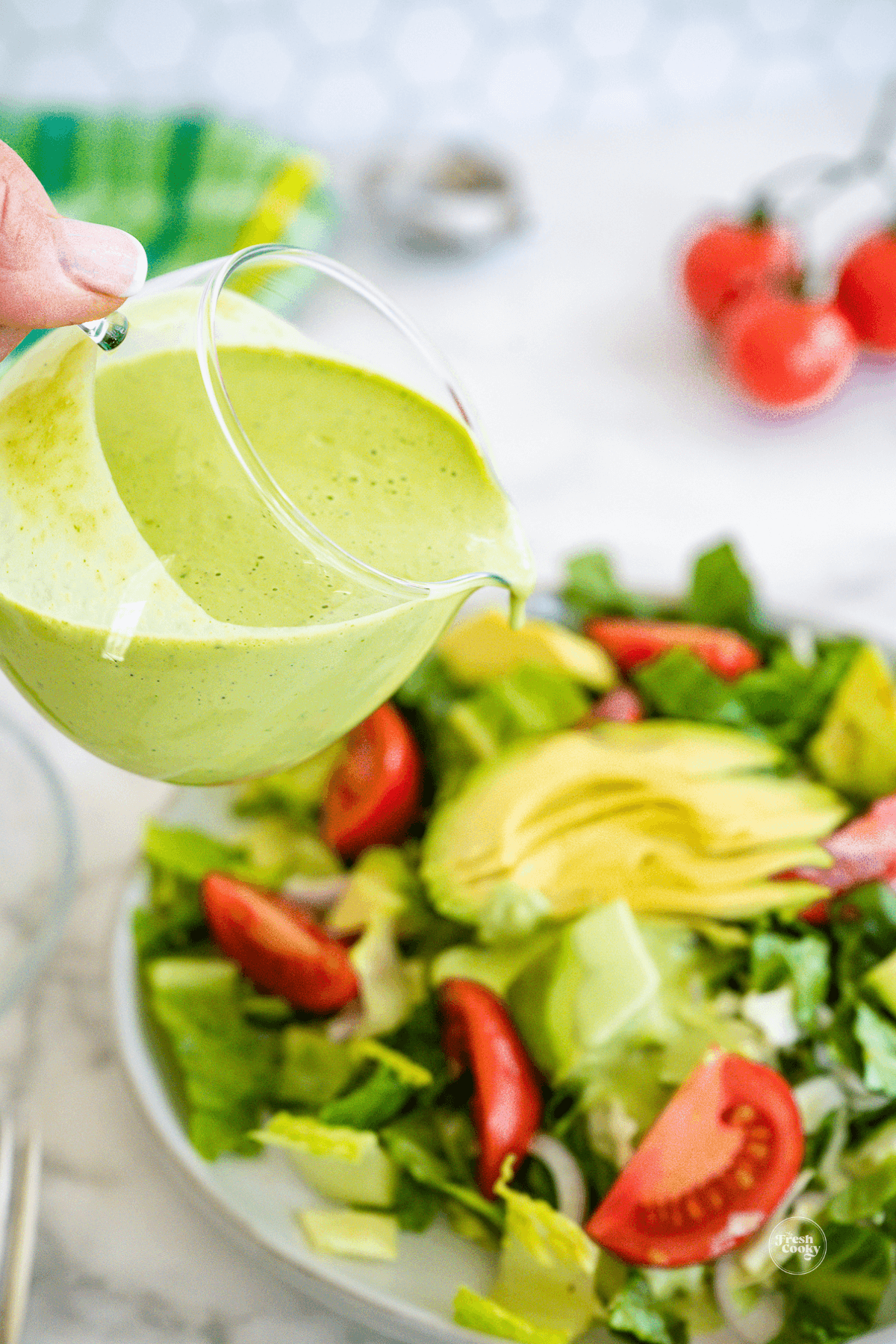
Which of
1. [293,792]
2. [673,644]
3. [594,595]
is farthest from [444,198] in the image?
[293,792]

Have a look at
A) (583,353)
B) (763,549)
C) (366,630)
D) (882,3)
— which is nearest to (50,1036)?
(366,630)

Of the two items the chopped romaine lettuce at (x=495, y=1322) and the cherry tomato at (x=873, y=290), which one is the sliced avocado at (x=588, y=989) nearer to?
the chopped romaine lettuce at (x=495, y=1322)

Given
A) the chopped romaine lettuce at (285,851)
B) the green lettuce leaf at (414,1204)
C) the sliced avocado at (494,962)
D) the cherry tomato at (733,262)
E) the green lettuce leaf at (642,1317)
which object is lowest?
the green lettuce leaf at (414,1204)

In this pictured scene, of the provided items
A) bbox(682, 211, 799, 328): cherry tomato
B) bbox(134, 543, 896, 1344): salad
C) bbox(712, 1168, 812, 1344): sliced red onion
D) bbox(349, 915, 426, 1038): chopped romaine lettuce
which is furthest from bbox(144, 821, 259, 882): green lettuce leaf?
bbox(682, 211, 799, 328): cherry tomato

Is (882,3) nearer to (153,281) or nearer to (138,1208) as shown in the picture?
(153,281)

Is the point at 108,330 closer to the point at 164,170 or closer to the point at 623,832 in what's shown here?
the point at 623,832

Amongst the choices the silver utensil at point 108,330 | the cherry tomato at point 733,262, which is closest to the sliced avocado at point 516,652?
the silver utensil at point 108,330

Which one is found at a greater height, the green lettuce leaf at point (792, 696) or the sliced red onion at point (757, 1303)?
the green lettuce leaf at point (792, 696)
